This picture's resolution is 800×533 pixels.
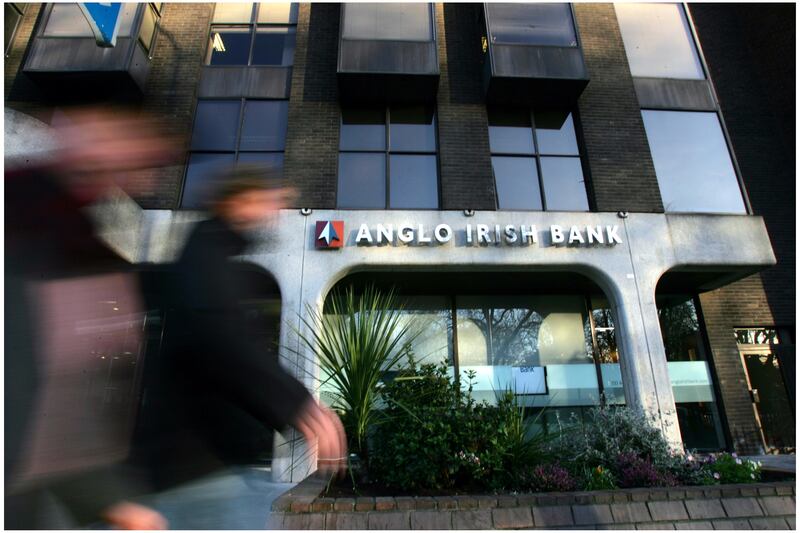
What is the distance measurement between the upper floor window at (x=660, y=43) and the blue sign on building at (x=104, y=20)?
10.2m

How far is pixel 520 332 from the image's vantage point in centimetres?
801

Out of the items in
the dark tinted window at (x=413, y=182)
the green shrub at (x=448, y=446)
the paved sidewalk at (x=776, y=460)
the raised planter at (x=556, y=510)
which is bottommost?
the paved sidewalk at (x=776, y=460)

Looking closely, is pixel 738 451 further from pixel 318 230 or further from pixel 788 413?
pixel 318 230

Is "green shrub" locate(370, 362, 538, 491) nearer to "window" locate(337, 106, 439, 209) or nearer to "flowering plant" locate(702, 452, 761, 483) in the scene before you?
"flowering plant" locate(702, 452, 761, 483)

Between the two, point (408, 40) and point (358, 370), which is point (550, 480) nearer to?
point (358, 370)

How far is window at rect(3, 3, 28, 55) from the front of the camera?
871 cm

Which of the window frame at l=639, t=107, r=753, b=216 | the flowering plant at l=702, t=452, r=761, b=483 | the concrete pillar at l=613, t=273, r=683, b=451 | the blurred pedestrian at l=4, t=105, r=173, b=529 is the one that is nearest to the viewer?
the blurred pedestrian at l=4, t=105, r=173, b=529

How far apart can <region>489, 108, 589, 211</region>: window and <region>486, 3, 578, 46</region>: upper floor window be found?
1348 mm

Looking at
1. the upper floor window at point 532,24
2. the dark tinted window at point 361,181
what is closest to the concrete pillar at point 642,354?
the dark tinted window at point 361,181

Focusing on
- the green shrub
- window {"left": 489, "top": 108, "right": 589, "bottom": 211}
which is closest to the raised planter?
the green shrub

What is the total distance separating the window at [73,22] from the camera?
8008 mm

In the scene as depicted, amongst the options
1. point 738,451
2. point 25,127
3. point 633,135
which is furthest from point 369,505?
point 633,135

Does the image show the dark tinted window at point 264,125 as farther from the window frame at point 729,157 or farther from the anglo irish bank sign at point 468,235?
the window frame at point 729,157

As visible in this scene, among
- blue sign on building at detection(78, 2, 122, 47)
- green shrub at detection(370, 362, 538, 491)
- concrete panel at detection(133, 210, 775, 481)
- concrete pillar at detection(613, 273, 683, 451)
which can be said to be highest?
blue sign on building at detection(78, 2, 122, 47)
